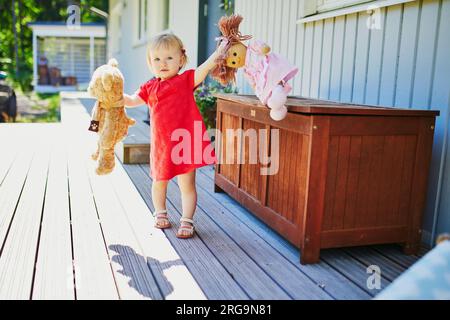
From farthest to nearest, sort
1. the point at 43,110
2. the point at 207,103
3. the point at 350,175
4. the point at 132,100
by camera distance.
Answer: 1. the point at 43,110
2. the point at 207,103
3. the point at 132,100
4. the point at 350,175

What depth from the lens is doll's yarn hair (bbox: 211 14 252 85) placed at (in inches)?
94.4

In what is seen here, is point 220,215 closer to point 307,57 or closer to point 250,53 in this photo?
point 250,53

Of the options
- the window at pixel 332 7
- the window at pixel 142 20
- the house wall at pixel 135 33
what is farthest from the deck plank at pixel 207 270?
the window at pixel 142 20

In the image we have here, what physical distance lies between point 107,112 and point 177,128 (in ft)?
1.24

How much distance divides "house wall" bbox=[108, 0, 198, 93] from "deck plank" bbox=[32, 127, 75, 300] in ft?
9.79

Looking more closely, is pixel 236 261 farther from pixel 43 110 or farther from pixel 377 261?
pixel 43 110

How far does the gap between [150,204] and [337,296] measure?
62.2 inches

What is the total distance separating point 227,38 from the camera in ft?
7.94

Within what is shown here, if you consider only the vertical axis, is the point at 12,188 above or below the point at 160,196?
below

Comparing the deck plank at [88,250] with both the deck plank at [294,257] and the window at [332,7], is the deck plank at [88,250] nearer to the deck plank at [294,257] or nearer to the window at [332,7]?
the deck plank at [294,257]

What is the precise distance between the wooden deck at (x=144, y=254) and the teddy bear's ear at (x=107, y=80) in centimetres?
76

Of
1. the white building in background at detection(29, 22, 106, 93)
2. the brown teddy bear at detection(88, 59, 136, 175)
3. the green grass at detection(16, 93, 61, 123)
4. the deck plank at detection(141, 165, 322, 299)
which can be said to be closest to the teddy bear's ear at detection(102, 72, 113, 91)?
the brown teddy bear at detection(88, 59, 136, 175)

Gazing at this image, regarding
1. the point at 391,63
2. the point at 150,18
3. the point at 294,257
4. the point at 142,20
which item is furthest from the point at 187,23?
the point at 294,257

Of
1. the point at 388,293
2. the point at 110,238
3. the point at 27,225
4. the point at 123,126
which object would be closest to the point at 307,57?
the point at 123,126
